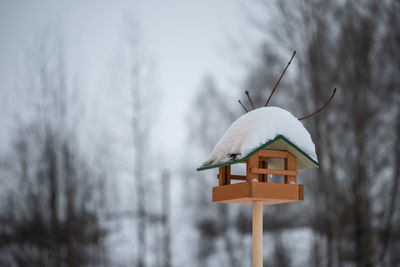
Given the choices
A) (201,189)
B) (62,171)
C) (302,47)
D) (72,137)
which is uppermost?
(302,47)

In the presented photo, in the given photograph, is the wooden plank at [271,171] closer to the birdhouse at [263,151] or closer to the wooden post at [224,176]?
the birdhouse at [263,151]

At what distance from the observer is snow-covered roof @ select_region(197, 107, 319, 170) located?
5.35ft

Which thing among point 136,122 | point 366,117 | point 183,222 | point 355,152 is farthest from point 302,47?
point 183,222

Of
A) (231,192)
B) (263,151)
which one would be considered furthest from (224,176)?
(263,151)

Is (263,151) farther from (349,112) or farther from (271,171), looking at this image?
(349,112)

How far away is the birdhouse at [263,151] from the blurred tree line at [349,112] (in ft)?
11.7

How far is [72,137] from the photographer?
567 centimetres

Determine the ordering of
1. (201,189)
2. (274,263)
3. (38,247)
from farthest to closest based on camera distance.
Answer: (201,189)
(274,263)
(38,247)

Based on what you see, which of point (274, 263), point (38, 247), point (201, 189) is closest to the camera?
point (38, 247)

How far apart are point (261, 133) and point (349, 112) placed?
449cm

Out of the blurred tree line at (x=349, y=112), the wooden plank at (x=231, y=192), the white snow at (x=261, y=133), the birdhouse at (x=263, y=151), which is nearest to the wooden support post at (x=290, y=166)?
the birdhouse at (x=263, y=151)

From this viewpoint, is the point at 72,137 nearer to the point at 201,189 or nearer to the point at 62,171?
the point at 62,171

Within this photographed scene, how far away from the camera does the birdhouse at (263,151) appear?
1.65 meters

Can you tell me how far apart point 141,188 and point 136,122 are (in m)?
1.09
